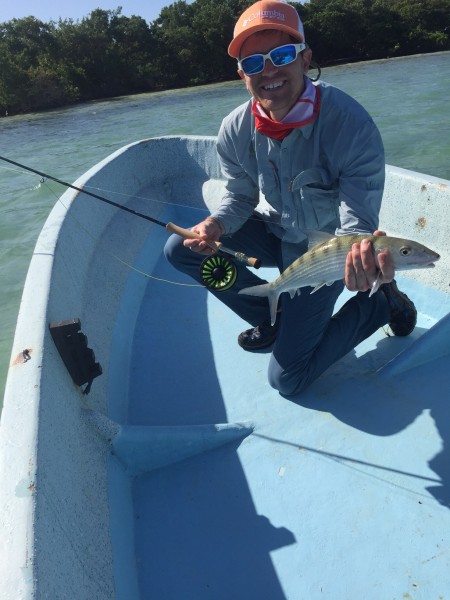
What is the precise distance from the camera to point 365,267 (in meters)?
1.89

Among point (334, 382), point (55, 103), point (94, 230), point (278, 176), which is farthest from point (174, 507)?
point (55, 103)

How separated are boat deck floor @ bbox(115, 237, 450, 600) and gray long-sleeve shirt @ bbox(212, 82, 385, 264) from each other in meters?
0.88

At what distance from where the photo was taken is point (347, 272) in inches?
76.5

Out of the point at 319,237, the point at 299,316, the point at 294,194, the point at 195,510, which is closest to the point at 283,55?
the point at 294,194

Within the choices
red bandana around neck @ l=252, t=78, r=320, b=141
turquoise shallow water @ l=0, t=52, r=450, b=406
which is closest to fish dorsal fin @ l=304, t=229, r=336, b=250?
red bandana around neck @ l=252, t=78, r=320, b=141

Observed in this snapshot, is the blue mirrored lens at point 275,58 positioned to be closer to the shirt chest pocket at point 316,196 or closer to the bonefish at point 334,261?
the shirt chest pocket at point 316,196

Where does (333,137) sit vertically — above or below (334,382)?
above

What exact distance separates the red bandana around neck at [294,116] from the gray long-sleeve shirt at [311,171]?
4 cm

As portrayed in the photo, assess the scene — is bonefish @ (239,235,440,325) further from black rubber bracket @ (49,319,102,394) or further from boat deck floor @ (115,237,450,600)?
black rubber bracket @ (49,319,102,394)

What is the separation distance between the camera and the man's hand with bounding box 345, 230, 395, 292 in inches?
72.6

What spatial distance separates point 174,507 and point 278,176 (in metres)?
1.80

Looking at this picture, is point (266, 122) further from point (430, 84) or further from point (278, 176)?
point (430, 84)

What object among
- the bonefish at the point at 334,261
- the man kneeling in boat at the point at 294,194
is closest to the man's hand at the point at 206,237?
the man kneeling in boat at the point at 294,194

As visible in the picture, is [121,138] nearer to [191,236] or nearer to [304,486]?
[191,236]
